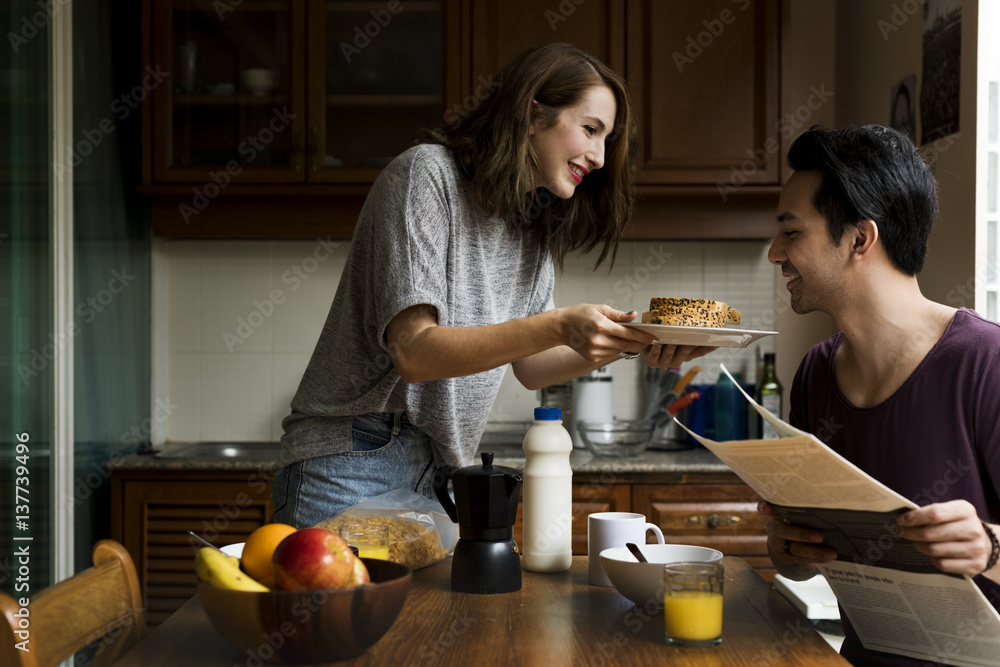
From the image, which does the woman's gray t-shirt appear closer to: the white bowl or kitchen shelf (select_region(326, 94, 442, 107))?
the white bowl

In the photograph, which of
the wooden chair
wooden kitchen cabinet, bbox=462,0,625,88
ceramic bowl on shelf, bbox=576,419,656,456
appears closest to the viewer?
the wooden chair

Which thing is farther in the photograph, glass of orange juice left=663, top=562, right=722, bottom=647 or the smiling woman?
the smiling woman

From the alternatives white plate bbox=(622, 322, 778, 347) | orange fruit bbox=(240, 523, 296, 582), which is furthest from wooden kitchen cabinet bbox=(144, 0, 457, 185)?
orange fruit bbox=(240, 523, 296, 582)

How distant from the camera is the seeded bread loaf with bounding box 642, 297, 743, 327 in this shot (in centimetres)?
149

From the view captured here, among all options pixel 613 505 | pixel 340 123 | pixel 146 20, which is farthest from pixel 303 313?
pixel 613 505

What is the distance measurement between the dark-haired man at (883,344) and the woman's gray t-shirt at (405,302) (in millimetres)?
513

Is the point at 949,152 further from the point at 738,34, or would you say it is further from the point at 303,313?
the point at 303,313

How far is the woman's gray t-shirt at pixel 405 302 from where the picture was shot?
55.2 inches

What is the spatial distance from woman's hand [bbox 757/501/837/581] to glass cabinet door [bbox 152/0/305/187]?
2.02 meters

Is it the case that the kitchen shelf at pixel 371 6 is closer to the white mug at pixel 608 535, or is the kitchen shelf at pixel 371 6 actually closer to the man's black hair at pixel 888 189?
the man's black hair at pixel 888 189

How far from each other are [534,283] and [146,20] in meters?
1.83

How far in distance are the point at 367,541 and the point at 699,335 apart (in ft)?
1.89

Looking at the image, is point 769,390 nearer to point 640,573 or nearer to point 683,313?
point 683,313

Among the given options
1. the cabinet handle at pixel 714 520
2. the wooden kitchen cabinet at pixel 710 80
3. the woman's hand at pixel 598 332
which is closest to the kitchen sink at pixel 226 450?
the cabinet handle at pixel 714 520
